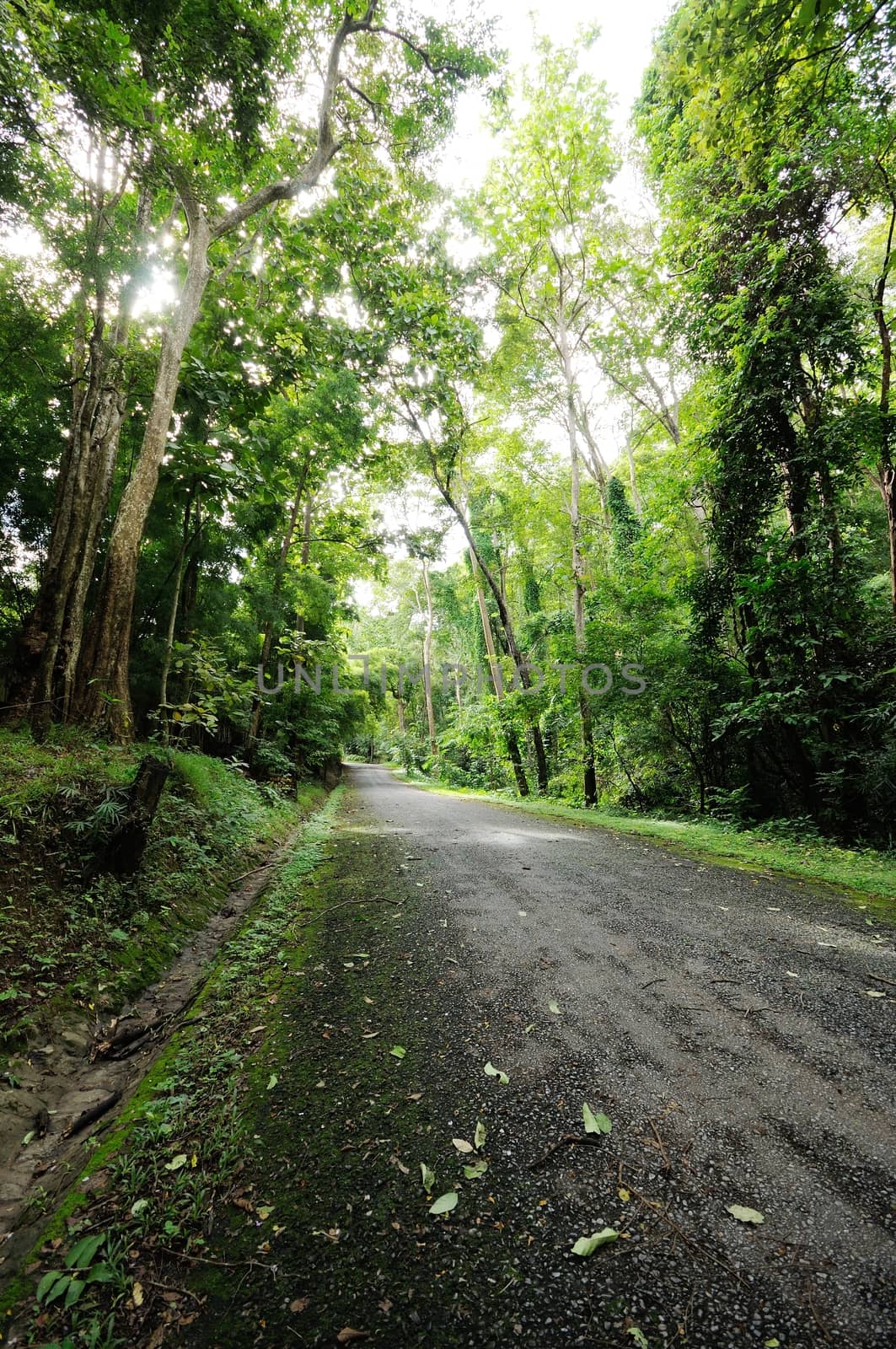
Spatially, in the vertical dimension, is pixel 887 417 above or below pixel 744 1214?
above

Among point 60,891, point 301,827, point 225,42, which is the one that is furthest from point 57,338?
point 301,827

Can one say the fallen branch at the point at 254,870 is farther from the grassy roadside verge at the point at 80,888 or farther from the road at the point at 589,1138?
the road at the point at 589,1138

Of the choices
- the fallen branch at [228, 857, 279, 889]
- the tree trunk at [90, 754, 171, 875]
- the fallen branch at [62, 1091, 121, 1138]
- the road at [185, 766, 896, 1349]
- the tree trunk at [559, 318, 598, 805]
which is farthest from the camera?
the tree trunk at [559, 318, 598, 805]

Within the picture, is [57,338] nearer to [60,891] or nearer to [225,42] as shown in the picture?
[225,42]

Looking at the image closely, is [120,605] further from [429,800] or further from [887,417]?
[429,800]

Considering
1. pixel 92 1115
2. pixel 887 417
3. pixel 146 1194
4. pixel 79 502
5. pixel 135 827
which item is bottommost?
pixel 92 1115

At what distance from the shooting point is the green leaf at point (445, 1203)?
1.55 meters

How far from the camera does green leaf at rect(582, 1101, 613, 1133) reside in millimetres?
1807

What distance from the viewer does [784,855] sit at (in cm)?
548

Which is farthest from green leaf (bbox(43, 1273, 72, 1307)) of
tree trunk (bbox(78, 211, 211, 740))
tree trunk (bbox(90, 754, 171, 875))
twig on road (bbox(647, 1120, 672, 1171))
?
tree trunk (bbox(78, 211, 211, 740))

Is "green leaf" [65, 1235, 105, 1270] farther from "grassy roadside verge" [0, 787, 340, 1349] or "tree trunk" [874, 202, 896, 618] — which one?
"tree trunk" [874, 202, 896, 618]

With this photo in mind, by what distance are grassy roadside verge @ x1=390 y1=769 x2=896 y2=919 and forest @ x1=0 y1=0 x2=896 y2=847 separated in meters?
0.65

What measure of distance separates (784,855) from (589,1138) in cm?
492

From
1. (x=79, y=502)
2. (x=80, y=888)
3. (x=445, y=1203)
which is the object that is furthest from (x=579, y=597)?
(x=445, y=1203)
